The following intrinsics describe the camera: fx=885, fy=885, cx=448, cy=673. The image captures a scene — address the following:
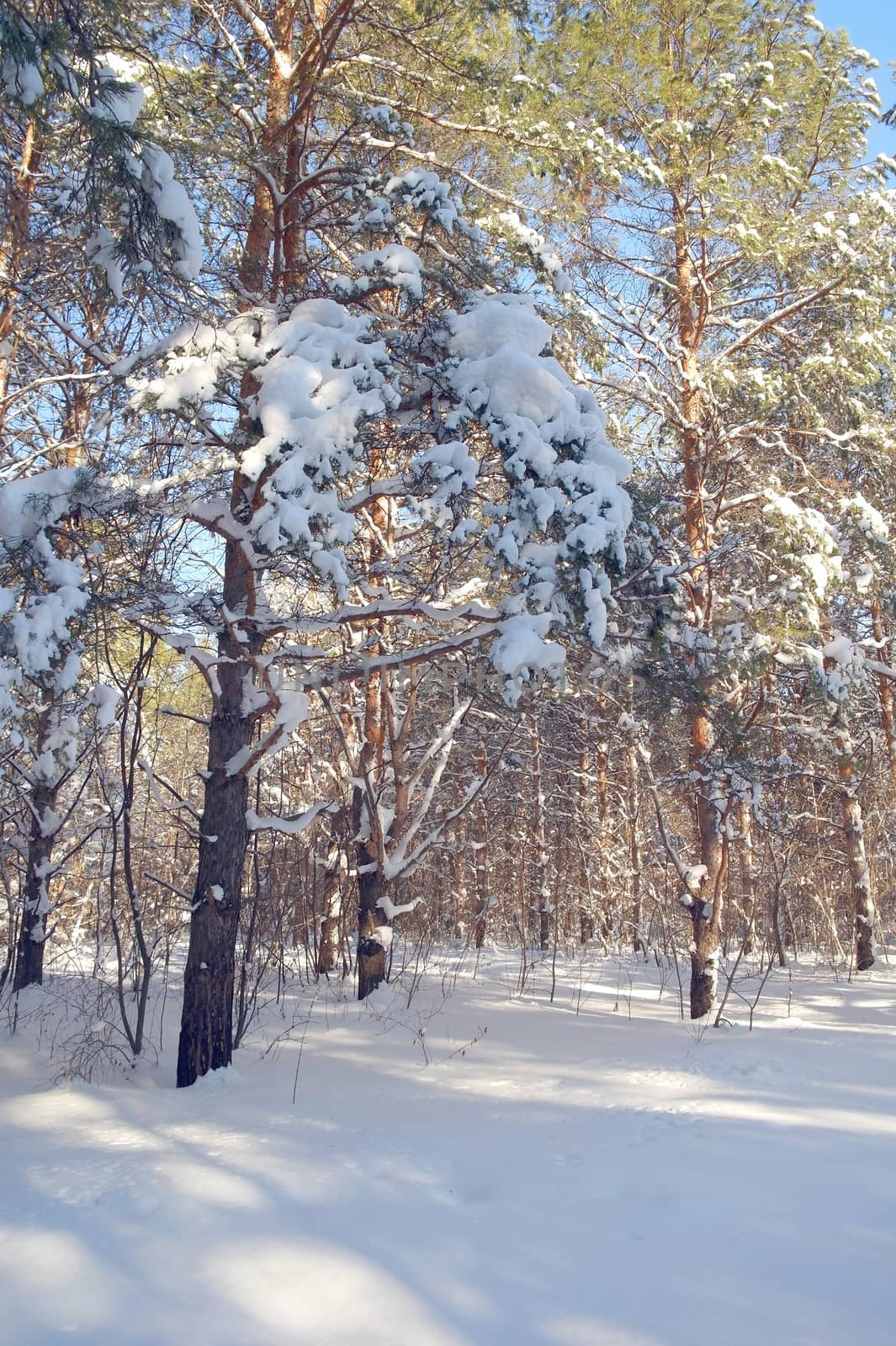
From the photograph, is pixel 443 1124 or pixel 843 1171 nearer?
pixel 843 1171

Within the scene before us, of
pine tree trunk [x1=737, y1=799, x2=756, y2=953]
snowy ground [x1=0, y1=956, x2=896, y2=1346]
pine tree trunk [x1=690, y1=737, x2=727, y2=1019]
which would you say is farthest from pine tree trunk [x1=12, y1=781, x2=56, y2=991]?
pine tree trunk [x1=737, y1=799, x2=756, y2=953]

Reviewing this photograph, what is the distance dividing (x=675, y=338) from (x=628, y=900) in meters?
12.8

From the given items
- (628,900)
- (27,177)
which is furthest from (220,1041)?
(628,900)

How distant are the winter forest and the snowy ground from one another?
0.08 feet

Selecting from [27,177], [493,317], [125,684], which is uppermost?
[27,177]

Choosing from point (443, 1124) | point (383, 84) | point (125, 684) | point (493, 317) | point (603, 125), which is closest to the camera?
point (443, 1124)

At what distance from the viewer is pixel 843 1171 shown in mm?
3613

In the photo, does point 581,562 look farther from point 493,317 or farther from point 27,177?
point 27,177

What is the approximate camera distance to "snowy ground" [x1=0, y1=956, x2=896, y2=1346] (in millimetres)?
2654

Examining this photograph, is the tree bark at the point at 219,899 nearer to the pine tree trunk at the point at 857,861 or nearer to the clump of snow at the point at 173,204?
the clump of snow at the point at 173,204

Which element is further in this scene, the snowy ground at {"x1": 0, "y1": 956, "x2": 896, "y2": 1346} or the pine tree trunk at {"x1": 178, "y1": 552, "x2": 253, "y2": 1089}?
the pine tree trunk at {"x1": 178, "y1": 552, "x2": 253, "y2": 1089}

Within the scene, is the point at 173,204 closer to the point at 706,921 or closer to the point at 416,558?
the point at 416,558

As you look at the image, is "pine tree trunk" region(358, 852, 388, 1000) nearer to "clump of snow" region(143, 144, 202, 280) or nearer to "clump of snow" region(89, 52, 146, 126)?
"clump of snow" region(143, 144, 202, 280)

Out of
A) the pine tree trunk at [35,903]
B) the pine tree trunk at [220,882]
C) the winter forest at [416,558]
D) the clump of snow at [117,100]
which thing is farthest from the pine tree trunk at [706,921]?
the pine tree trunk at [35,903]
